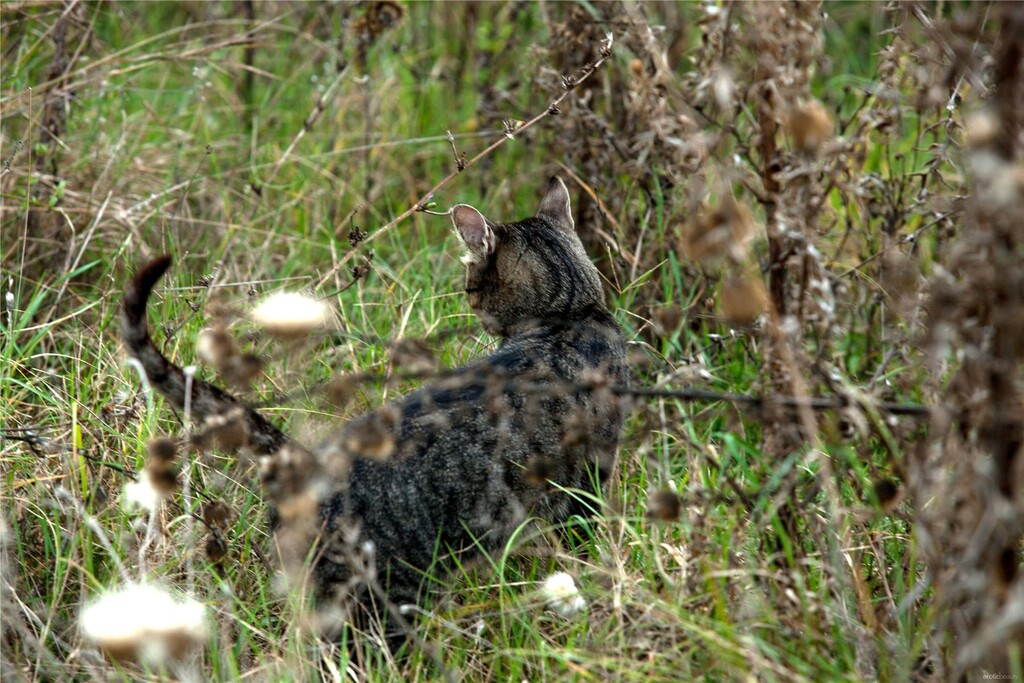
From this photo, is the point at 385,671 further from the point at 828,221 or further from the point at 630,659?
the point at 828,221

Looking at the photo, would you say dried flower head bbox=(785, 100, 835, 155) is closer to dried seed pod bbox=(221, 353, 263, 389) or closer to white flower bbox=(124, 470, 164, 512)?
dried seed pod bbox=(221, 353, 263, 389)

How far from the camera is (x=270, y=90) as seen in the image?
4.83 meters

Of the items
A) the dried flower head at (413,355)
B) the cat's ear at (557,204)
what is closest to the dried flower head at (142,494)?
the dried flower head at (413,355)

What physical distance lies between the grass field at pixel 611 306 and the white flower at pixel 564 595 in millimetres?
35

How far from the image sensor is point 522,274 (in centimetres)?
331

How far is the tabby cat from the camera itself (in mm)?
2049

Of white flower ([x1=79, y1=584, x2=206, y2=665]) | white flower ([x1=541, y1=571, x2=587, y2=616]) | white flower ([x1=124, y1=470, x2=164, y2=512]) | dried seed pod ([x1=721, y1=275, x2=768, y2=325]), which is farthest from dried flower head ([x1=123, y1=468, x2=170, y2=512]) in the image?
dried seed pod ([x1=721, y1=275, x2=768, y2=325])

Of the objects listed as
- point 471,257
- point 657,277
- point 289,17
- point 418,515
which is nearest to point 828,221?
point 657,277

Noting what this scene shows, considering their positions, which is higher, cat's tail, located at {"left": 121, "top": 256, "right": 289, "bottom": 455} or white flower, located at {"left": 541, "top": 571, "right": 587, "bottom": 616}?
cat's tail, located at {"left": 121, "top": 256, "right": 289, "bottom": 455}

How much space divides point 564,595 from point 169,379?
1002 mm

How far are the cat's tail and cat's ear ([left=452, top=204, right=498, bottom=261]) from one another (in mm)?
1066

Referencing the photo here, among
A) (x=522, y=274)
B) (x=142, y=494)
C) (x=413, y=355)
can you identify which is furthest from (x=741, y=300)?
(x=522, y=274)

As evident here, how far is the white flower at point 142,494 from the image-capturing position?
2311 mm

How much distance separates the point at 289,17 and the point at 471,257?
2602 millimetres
